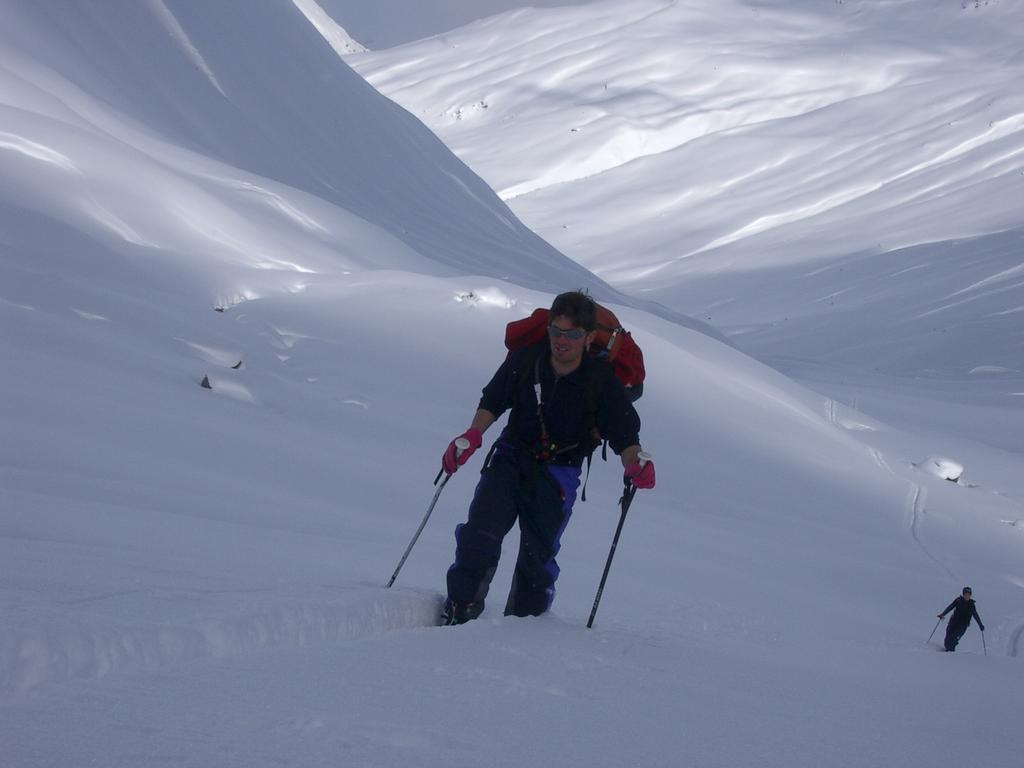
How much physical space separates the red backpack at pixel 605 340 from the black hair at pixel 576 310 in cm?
13

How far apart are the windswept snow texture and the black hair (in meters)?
0.99

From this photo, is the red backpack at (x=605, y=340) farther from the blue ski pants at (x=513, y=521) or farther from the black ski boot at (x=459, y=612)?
the black ski boot at (x=459, y=612)

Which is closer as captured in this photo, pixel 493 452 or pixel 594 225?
pixel 493 452

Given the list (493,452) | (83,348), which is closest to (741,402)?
(83,348)

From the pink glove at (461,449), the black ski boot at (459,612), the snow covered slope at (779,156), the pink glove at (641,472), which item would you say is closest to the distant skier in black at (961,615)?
the pink glove at (641,472)

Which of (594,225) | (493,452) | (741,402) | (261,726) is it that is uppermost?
(594,225)

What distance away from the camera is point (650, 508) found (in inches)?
311

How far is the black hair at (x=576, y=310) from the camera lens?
3705 millimetres

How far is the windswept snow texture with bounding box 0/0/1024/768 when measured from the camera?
2566mm

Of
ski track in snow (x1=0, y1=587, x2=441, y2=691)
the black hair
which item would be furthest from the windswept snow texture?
the black hair

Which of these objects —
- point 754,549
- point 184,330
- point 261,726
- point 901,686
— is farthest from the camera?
point 184,330

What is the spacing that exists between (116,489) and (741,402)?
6.98 m

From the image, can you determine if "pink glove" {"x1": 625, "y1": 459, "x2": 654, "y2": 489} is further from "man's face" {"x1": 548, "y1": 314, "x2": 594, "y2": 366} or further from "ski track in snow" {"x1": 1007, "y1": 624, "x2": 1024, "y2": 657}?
"ski track in snow" {"x1": 1007, "y1": 624, "x2": 1024, "y2": 657}

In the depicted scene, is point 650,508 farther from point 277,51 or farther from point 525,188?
point 525,188
